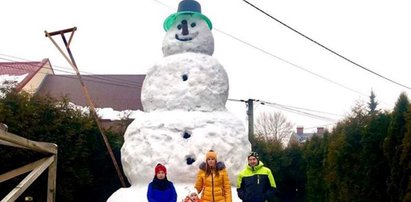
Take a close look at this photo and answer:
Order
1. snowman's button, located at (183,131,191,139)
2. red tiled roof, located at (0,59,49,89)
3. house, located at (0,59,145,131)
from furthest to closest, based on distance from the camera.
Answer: house, located at (0,59,145,131), red tiled roof, located at (0,59,49,89), snowman's button, located at (183,131,191,139)

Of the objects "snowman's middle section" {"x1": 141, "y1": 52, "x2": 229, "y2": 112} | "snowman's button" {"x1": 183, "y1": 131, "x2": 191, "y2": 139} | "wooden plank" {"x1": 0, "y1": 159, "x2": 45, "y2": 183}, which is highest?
"snowman's middle section" {"x1": 141, "y1": 52, "x2": 229, "y2": 112}

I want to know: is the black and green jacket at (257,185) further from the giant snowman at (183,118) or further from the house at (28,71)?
the house at (28,71)

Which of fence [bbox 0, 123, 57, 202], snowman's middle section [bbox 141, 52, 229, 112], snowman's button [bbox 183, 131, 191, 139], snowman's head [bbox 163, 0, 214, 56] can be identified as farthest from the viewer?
snowman's head [bbox 163, 0, 214, 56]

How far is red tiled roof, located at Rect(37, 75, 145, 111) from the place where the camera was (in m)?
22.1

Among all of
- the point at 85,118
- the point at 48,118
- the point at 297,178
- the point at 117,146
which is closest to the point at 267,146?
the point at 297,178

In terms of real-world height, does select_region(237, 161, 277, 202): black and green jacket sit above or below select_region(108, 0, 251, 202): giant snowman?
below

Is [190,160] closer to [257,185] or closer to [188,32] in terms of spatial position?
[188,32]

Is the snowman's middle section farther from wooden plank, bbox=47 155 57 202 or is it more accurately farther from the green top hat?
wooden plank, bbox=47 155 57 202

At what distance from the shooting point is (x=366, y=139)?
8781 millimetres

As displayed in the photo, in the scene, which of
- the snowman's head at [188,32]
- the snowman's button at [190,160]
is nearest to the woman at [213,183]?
the snowman's button at [190,160]

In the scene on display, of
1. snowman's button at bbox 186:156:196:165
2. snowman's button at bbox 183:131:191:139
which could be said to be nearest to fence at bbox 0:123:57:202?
snowman's button at bbox 186:156:196:165

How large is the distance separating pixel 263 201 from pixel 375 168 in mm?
2951

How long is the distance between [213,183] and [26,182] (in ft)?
6.66

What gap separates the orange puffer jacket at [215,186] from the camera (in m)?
6.23
